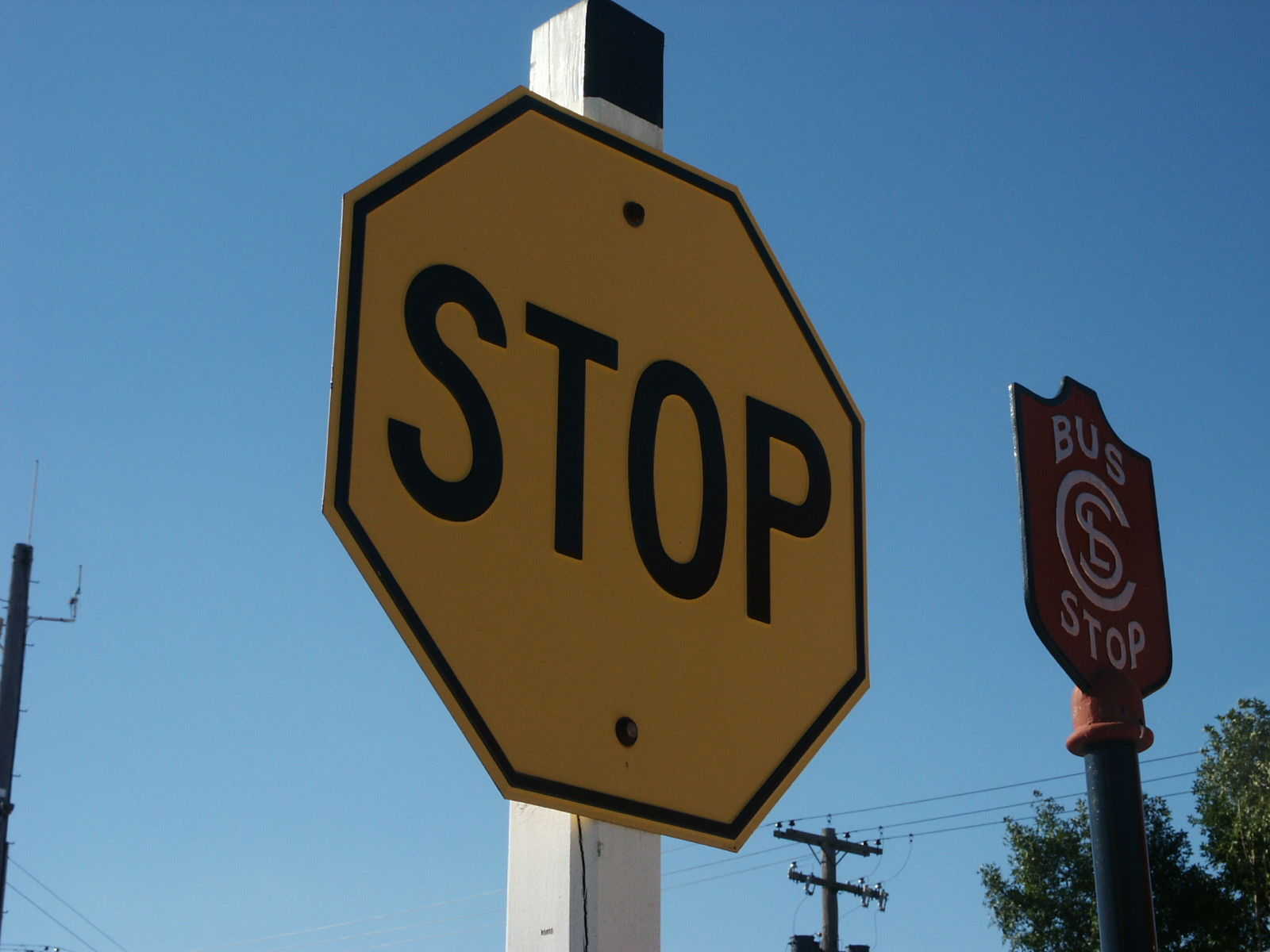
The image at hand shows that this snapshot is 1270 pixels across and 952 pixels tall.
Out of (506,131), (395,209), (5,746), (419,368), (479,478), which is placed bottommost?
(479,478)

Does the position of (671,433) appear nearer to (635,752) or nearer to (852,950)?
(635,752)

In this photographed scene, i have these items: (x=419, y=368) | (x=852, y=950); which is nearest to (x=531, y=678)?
(x=419, y=368)

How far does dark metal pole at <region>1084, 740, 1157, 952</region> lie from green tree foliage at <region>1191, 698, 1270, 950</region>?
1934cm

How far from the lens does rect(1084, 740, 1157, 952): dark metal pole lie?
13.5 ft

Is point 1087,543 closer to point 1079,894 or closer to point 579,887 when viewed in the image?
point 579,887

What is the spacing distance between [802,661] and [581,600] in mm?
357

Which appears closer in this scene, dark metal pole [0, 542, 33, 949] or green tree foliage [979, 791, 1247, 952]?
dark metal pole [0, 542, 33, 949]

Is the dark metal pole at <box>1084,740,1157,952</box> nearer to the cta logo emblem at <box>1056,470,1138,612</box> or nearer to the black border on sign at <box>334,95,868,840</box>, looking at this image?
the cta logo emblem at <box>1056,470,1138,612</box>

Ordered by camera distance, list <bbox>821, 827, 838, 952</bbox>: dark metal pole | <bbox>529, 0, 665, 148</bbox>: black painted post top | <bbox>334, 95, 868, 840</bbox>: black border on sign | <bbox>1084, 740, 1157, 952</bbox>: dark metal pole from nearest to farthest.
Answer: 1. <bbox>334, 95, 868, 840</bbox>: black border on sign
2. <bbox>529, 0, 665, 148</bbox>: black painted post top
3. <bbox>1084, 740, 1157, 952</bbox>: dark metal pole
4. <bbox>821, 827, 838, 952</bbox>: dark metal pole

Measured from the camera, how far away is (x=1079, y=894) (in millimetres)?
24094

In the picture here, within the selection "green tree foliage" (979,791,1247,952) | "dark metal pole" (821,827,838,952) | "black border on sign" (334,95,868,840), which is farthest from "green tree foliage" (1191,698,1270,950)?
"black border on sign" (334,95,868,840)

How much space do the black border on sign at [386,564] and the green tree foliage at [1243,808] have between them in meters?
22.1

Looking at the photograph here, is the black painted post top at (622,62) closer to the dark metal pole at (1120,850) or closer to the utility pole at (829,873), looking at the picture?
the dark metal pole at (1120,850)

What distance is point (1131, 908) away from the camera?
414 cm
